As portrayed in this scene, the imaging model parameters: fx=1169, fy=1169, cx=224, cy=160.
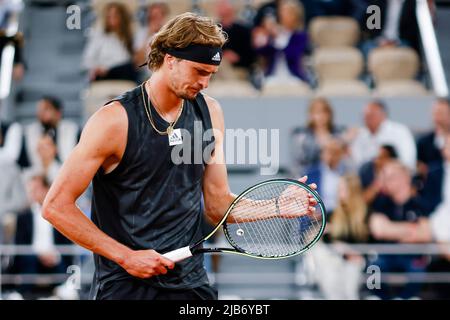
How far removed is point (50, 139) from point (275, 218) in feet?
9.92

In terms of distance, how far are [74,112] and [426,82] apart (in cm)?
244

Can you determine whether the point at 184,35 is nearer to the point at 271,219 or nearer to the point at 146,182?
the point at 146,182

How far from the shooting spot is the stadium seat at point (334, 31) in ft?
26.3

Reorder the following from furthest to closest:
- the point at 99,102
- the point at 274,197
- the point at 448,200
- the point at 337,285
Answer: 1. the point at 99,102
2. the point at 448,200
3. the point at 337,285
4. the point at 274,197

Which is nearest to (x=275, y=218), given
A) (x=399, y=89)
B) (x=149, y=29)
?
(x=149, y=29)

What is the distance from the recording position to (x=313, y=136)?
7.22 m

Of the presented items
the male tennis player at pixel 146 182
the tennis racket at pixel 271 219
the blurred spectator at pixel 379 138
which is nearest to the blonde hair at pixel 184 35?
the male tennis player at pixel 146 182

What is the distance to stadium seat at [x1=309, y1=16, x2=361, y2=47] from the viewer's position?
26.3 feet

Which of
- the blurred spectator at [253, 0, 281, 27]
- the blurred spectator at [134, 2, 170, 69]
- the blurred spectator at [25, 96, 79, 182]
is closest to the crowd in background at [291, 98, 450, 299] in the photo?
the blurred spectator at [253, 0, 281, 27]

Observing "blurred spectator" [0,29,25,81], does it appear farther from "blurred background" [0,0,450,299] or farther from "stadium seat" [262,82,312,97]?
"stadium seat" [262,82,312,97]

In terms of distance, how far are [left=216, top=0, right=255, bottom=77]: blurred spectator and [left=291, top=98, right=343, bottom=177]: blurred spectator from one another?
2.24ft

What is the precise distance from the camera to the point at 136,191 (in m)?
4.10
